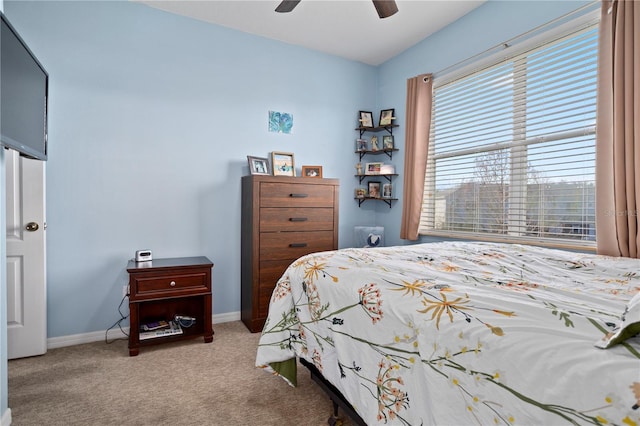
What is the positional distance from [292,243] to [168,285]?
1.06m

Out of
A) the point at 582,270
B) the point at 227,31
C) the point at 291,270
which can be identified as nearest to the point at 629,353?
the point at 582,270

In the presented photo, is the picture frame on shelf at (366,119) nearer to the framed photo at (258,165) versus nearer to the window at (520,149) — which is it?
the window at (520,149)

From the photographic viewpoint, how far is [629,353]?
23.1 inches

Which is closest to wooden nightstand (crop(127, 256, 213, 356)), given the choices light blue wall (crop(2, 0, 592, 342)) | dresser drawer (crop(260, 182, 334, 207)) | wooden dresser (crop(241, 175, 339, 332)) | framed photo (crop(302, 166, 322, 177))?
light blue wall (crop(2, 0, 592, 342))

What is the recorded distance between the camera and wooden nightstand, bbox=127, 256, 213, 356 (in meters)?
2.37

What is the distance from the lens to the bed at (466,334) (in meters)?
0.61

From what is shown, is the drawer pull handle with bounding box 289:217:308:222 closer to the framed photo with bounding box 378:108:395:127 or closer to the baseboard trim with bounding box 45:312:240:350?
the framed photo with bounding box 378:108:395:127

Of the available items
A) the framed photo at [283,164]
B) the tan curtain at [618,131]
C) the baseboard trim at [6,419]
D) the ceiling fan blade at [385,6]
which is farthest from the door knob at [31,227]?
the tan curtain at [618,131]

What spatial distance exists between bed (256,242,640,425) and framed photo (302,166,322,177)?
179 cm

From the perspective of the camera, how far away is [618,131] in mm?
1848

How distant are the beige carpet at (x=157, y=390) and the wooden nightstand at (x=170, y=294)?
147 millimetres

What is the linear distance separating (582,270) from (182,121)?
2.97 metres

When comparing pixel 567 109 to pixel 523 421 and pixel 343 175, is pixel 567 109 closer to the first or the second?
pixel 343 175

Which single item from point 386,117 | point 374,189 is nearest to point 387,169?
point 374,189
